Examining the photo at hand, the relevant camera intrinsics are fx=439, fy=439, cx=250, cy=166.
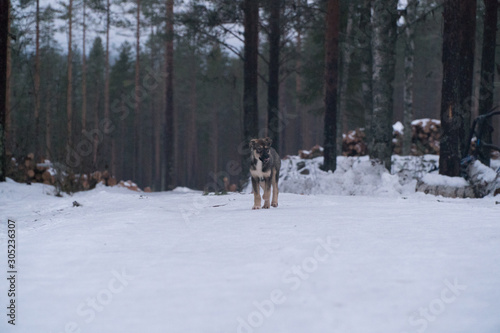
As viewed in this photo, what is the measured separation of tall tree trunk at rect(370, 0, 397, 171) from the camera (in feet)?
41.4

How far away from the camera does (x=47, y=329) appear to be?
8.61ft

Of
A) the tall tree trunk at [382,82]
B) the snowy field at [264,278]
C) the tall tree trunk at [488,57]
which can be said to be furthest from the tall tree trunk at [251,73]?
the snowy field at [264,278]

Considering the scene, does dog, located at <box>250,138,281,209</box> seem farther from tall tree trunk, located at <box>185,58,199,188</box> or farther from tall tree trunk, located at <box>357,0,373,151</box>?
tall tree trunk, located at <box>185,58,199,188</box>

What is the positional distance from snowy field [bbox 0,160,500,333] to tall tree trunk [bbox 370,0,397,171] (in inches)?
309

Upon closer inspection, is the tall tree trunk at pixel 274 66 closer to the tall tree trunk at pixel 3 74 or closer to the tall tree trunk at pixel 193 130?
the tall tree trunk at pixel 3 74

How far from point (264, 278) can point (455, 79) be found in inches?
319

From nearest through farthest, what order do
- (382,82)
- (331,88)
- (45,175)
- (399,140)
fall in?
(382,82) → (331,88) → (45,175) → (399,140)

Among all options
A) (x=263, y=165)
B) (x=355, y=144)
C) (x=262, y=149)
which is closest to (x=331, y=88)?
(x=355, y=144)

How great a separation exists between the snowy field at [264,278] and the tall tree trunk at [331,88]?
9741mm

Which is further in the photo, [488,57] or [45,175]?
[45,175]

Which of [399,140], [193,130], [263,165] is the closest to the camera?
[263,165]

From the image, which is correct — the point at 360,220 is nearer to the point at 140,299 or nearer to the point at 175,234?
the point at 175,234

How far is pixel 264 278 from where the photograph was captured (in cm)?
317

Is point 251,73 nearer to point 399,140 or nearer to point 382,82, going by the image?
point 382,82
